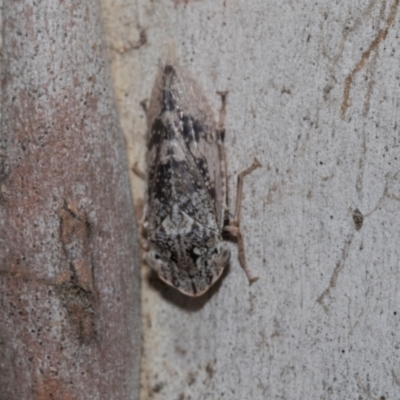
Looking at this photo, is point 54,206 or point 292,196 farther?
point 292,196

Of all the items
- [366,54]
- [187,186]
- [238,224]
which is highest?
[366,54]

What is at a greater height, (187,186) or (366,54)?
(366,54)

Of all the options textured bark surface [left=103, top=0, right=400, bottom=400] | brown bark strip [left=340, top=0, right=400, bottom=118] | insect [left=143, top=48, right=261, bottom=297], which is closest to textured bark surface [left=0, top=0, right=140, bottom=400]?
insect [left=143, top=48, right=261, bottom=297]

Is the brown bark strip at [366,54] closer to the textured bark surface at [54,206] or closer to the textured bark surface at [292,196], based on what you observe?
the textured bark surface at [292,196]

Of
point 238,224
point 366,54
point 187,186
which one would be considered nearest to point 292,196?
point 238,224

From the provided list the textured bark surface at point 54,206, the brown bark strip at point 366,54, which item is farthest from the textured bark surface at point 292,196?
the textured bark surface at point 54,206

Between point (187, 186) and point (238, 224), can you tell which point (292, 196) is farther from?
point (187, 186)

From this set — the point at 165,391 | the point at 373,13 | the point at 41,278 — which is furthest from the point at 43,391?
the point at 373,13
